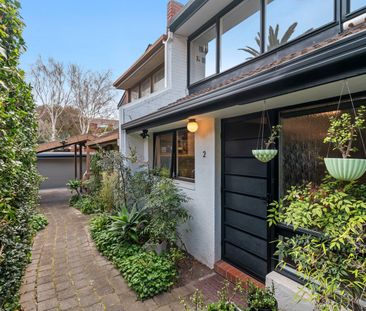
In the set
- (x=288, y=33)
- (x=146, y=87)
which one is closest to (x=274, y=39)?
(x=288, y=33)

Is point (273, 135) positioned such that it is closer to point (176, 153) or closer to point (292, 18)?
point (292, 18)

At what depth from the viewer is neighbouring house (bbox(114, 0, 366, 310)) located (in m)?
2.60

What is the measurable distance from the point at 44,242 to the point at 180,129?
5.20 meters

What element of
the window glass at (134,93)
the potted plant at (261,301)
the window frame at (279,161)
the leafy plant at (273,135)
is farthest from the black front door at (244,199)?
the window glass at (134,93)

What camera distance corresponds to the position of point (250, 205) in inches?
166

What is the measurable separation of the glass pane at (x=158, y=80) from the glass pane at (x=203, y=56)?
203cm

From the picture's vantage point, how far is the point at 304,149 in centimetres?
337

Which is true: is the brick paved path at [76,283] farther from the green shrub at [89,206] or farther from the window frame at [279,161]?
the green shrub at [89,206]

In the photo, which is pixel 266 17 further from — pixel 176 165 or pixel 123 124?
pixel 123 124

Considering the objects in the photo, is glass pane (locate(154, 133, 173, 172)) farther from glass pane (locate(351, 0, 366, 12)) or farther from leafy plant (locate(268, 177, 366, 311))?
glass pane (locate(351, 0, 366, 12))

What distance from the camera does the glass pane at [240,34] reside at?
5.12 m

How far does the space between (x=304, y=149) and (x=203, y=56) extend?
192 inches

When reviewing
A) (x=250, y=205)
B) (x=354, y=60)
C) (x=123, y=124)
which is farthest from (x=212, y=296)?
(x=123, y=124)

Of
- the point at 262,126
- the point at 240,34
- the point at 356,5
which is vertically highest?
the point at 240,34
